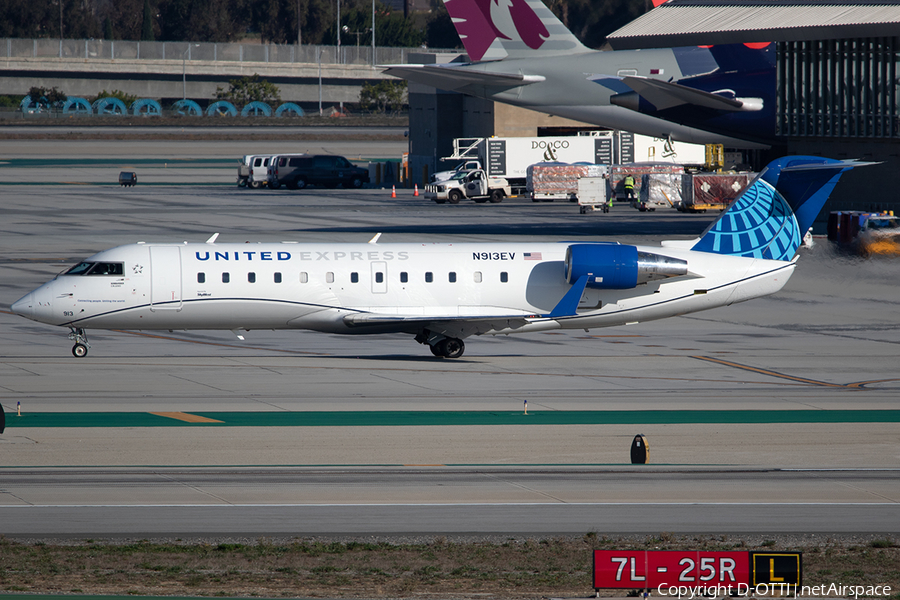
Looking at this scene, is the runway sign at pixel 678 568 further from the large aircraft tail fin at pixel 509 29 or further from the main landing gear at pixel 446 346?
the large aircraft tail fin at pixel 509 29

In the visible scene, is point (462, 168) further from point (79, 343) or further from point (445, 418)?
point (445, 418)

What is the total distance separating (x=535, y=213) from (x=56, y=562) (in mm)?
71326

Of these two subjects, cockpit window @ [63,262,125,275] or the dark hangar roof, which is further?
the dark hangar roof

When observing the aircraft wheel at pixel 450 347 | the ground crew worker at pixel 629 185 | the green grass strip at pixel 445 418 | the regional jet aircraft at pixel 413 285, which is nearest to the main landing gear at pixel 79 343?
the regional jet aircraft at pixel 413 285

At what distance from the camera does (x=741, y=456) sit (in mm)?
24203

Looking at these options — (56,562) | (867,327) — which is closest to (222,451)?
(56,562)

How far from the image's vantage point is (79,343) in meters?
35.5

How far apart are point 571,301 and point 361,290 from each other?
6221 millimetres

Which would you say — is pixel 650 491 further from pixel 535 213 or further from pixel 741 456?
pixel 535 213

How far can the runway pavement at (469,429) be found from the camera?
19.7 meters

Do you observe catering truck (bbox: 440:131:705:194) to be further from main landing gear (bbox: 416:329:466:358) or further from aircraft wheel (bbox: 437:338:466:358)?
aircraft wheel (bbox: 437:338:466:358)

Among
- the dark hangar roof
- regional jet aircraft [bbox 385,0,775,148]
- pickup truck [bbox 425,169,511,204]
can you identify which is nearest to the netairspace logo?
the dark hangar roof

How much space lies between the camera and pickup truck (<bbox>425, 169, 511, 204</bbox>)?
97688mm

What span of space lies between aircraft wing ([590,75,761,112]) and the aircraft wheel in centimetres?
3603
